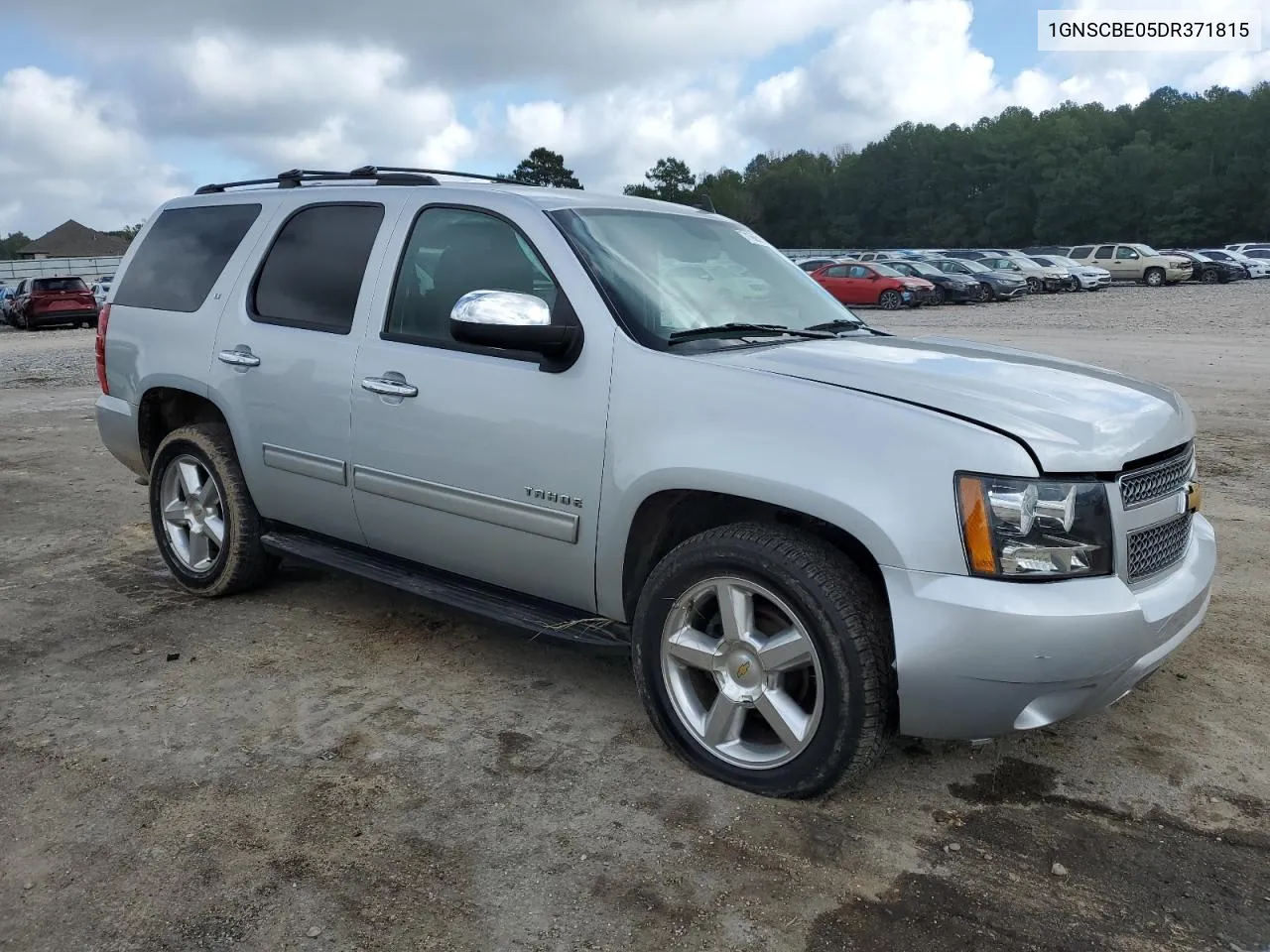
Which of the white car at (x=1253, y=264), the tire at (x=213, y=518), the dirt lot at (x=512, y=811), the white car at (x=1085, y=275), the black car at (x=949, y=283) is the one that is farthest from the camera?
the white car at (x=1253, y=264)

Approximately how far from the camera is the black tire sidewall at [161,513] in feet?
15.7

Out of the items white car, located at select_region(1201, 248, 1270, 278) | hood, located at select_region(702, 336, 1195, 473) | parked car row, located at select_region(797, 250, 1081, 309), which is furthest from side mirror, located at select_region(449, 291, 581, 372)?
white car, located at select_region(1201, 248, 1270, 278)

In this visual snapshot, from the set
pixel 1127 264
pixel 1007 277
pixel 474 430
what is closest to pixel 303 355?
pixel 474 430

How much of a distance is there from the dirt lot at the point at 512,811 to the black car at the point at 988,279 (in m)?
28.9

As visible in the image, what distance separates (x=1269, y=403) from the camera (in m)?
10.4

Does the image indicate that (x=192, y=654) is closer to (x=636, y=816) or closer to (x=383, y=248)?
(x=383, y=248)

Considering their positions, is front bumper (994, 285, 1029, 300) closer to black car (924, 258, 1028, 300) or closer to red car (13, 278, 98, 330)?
black car (924, 258, 1028, 300)

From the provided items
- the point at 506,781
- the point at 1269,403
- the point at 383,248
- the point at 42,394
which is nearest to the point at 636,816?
the point at 506,781

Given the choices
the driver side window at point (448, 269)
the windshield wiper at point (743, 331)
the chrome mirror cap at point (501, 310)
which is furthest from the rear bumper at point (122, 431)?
→ the windshield wiper at point (743, 331)

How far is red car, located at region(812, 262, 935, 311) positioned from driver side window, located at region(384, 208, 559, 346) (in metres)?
25.7

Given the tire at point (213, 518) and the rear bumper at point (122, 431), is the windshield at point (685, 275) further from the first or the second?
the rear bumper at point (122, 431)

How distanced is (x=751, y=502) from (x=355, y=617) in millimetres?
2318

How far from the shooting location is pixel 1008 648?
2719mm

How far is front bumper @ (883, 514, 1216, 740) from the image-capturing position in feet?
8.91
